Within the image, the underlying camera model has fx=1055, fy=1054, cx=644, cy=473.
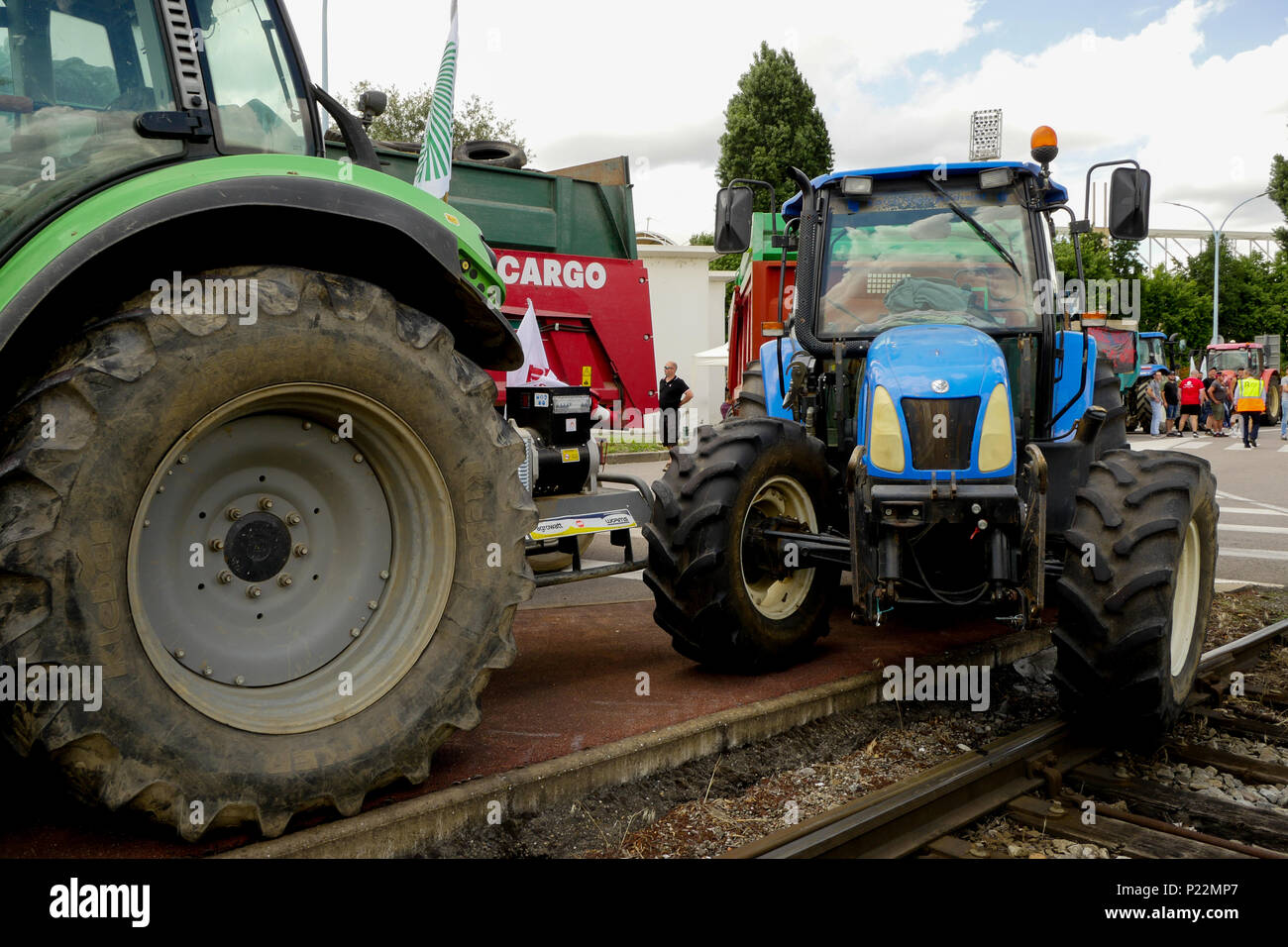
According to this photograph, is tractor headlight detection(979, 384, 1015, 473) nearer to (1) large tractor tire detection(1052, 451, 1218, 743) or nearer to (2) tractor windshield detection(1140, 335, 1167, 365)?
(1) large tractor tire detection(1052, 451, 1218, 743)

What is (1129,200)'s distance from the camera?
5.38 metres

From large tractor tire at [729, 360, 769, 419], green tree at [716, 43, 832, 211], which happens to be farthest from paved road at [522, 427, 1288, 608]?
green tree at [716, 43, 832, 211]

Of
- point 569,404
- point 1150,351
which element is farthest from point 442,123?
point 1150,351

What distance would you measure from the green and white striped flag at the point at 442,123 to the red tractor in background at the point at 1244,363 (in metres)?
34.3

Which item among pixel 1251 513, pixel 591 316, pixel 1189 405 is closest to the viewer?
pixel 591 316

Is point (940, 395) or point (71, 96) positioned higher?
point (71, 96)

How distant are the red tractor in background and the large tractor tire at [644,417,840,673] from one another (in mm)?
33509

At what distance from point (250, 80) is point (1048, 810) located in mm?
3695

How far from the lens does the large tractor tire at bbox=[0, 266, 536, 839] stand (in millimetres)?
2578

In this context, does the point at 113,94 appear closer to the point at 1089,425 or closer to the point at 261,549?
the point at 261,549

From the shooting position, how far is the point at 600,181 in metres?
11.0
